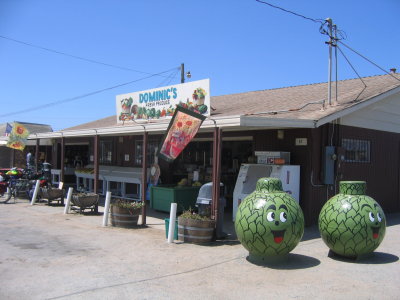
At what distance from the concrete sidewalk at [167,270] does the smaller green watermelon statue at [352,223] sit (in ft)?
0.97

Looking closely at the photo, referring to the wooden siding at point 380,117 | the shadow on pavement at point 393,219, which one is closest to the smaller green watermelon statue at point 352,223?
the wooden siding at point 380,117

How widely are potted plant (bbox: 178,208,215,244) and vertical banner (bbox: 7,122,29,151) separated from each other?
9962mm

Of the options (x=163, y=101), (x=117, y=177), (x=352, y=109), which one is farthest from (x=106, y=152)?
(x=352, y=109)

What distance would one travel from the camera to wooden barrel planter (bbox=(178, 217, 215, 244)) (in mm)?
8062

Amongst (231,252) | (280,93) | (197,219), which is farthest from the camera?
(280,93)

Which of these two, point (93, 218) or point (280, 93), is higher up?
point (280, 93)

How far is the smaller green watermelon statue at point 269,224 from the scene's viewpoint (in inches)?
242

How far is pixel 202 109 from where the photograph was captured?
10.3 meters

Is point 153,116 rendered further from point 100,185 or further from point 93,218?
point 100,185

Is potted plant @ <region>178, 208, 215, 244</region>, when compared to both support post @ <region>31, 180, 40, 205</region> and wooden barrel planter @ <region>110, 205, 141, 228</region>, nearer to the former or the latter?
wooden barrel planter @ <region>110, 205, 141, 228</region>

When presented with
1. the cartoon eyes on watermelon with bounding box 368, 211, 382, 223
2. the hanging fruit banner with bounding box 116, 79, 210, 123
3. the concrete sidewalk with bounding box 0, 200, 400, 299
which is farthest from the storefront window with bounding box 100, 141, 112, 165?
the cartoon eyes on watermelon with bounding box 368, 211, 382, 223

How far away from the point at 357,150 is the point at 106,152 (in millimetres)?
11251

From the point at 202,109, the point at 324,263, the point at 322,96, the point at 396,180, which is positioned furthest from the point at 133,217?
the point at 396,180

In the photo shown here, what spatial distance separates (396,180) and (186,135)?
27.5 ft
